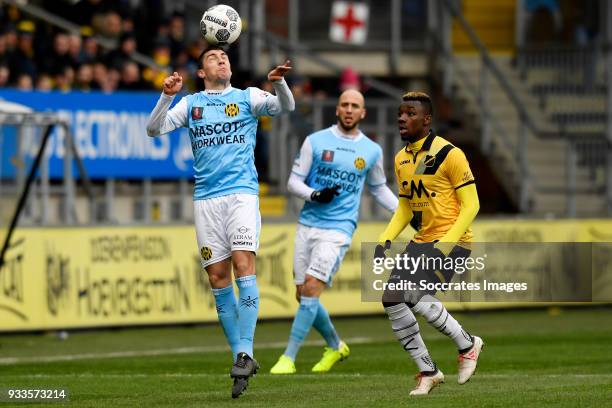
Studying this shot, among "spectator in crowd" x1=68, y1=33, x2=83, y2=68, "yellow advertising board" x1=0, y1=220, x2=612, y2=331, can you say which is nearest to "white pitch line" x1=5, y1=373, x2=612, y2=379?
→ "yellow advertising board" x1=0, y1=220, x2=612, y2=331

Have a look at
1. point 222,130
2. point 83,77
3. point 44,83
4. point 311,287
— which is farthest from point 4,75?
point 222,130

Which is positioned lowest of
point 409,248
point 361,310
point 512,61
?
point 361,310

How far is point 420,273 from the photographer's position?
11.6 metres

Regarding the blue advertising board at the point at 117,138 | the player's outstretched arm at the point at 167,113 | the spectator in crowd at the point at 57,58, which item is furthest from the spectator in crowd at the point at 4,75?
the player's outstretched arm at the point at 167,113

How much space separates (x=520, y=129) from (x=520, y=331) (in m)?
7.38

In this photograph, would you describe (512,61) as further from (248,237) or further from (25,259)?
(248,237)

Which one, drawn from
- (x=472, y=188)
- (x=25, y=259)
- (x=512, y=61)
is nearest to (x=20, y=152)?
(x=25, y=259)

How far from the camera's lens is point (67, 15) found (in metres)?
24.4

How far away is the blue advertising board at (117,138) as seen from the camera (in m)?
22.3

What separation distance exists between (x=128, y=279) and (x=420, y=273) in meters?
9.65

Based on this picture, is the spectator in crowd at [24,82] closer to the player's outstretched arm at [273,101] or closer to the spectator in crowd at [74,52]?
the spectator in crowd at [74,52]

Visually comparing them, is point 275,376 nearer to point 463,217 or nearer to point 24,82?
point 463,217

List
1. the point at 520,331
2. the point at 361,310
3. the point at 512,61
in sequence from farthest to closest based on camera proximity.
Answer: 1. the point at 512,61
2. the point at 361,310
3. the point at 520,331

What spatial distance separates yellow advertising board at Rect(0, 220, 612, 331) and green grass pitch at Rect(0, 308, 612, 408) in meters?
0.24
